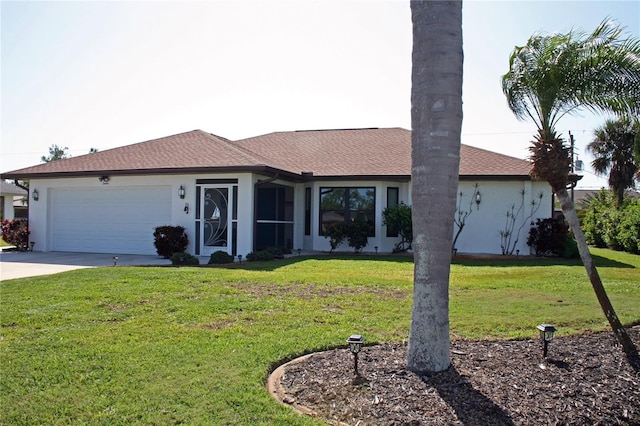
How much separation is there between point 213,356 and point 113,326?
6.48 ft

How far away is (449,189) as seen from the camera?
185 inches

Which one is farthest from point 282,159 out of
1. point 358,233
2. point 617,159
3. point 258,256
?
point 617,159

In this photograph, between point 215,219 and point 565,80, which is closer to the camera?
point 565,80

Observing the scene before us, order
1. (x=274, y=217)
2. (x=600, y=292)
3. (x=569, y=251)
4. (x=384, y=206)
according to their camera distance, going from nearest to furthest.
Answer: (x=600, y=292) < (x=569, y=251) < (x=384, y=206) < (x=274, y=217)

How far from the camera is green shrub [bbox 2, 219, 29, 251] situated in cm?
1861

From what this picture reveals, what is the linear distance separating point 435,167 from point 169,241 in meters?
12.7

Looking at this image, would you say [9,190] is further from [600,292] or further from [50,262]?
[600,292]

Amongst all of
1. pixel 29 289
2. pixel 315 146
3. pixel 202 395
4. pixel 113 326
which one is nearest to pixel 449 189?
pixel 202 395

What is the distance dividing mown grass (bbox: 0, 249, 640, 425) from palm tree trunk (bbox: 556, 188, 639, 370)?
1.00m

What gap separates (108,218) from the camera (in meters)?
18.2

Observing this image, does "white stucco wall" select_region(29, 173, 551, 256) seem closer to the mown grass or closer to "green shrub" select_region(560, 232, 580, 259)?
"green shrub" select_region(560, 232, 580, 259)

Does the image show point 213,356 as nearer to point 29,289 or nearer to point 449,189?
point 449,189

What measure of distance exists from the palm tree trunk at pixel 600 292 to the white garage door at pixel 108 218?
536 inches

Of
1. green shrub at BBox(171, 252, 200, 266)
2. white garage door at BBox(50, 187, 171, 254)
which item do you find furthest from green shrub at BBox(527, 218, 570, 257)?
white garage door at BBox(50, 187, 171, 254)
